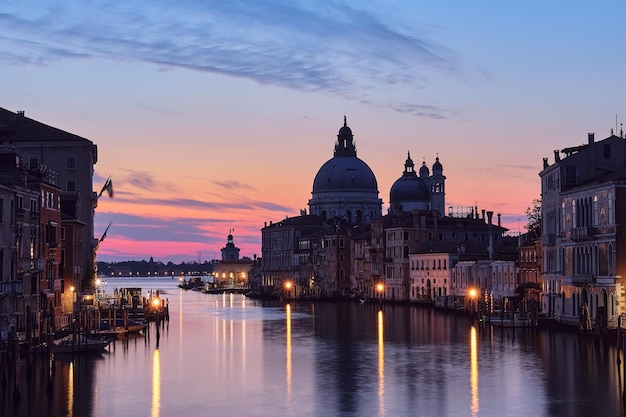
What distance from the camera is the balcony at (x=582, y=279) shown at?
2235 inches

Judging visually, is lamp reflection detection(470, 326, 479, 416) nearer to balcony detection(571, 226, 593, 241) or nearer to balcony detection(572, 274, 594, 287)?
balcony detection(572, 274, 594, 287)

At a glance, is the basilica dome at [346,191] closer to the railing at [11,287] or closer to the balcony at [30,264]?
the balcony at [30,264]

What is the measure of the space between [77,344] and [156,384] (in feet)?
29.5

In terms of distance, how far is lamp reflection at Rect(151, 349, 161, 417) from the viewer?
34.8 meters

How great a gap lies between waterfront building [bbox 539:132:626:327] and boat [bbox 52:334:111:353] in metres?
21.2

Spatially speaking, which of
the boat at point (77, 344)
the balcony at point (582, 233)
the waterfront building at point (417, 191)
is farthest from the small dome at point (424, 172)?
the boat at point (77, 344)

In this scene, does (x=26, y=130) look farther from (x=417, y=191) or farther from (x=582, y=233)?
(x=417, y=191)

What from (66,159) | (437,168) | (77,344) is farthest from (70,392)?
(437,168)

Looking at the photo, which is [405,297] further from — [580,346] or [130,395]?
[130,395]

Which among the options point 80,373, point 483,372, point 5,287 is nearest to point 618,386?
point 483,372

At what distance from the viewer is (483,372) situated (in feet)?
142

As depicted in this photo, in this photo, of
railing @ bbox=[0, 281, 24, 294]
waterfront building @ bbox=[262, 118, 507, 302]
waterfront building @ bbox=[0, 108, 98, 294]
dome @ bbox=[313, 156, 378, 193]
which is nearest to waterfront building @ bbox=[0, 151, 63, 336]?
railing @ bbox=[0, 281, 24, 294]

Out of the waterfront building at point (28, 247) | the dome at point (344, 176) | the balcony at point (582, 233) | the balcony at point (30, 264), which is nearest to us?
the waterfront building at point (28, 247)

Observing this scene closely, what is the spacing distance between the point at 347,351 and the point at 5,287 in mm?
17320
